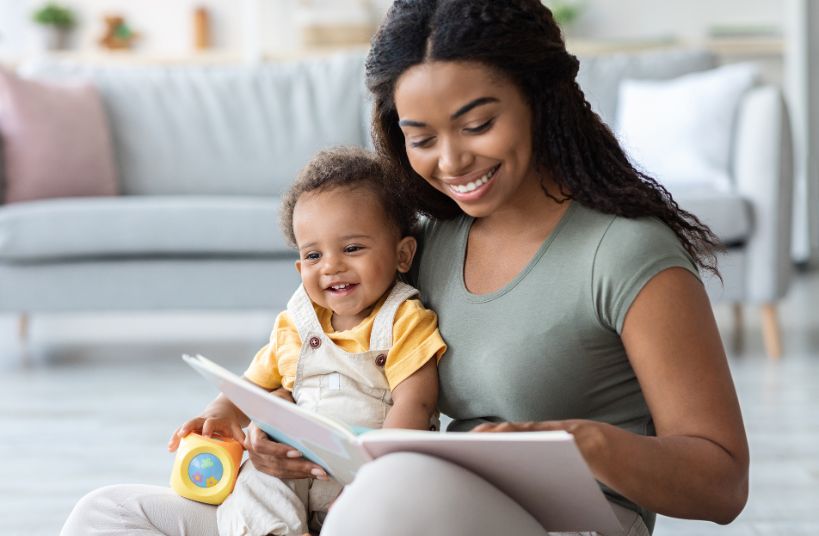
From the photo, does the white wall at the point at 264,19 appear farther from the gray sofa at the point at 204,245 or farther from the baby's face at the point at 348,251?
the baby's face at the point at 348,251

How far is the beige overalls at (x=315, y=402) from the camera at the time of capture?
1213 millimetres

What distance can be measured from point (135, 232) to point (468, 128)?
7.90 feet

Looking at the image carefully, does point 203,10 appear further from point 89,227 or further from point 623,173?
point 623,173

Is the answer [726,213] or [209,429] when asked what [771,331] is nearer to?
[726,213]

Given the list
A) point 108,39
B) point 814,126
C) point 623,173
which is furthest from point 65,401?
point 814,126

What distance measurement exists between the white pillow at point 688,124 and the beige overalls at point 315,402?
247 cm

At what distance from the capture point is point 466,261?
4.21 ft

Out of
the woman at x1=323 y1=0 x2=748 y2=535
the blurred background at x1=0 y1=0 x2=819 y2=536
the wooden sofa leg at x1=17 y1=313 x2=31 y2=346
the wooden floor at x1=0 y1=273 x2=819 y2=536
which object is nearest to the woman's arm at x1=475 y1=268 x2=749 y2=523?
the woman at x1=323 y1=0 x2=748 y2=535

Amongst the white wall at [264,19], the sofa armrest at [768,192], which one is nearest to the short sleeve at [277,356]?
the sofa armrest at [768,192]

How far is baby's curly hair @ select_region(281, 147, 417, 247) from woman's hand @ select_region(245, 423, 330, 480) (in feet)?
1.10

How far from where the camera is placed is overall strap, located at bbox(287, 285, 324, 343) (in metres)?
1.33

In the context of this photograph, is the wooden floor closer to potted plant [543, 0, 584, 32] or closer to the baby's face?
the baby's face

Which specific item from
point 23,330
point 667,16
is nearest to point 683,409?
point 23,330

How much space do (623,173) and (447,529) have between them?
1.52 feet
